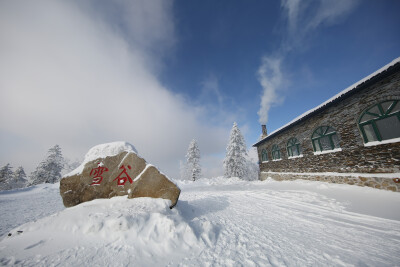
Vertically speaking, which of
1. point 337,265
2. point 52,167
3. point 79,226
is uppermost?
point 52,167

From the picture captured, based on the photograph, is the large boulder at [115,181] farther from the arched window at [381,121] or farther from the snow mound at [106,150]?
the arched window at [381,121]

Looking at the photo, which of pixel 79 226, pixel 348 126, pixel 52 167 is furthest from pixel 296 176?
pixel 52 167

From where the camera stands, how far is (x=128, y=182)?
5.03 m

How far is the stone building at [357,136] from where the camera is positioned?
6297mm

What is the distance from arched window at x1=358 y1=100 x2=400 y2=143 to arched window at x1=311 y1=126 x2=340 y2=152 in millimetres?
1498

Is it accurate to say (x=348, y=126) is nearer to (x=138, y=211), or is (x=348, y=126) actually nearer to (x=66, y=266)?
(x=138, y=211)

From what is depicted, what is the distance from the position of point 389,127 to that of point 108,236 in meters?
11.4

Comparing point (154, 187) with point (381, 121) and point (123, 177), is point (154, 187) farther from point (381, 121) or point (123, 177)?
point (381, 121)

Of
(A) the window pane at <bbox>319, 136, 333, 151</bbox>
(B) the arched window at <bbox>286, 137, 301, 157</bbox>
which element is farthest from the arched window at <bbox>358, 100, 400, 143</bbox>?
(B) the arched window at <bbox>286, 137, 301, 157</bbox>

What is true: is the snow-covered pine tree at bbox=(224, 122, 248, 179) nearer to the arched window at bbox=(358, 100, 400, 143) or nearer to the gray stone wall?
the gray stone wall

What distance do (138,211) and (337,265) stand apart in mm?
4310

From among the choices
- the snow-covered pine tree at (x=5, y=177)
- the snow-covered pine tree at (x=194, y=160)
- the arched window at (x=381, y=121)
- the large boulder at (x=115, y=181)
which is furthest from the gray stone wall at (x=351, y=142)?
the snow-covered pine tree at (x=5, y=177)

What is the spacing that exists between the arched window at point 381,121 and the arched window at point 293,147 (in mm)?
4416

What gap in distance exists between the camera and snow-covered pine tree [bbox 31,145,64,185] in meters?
25.2
